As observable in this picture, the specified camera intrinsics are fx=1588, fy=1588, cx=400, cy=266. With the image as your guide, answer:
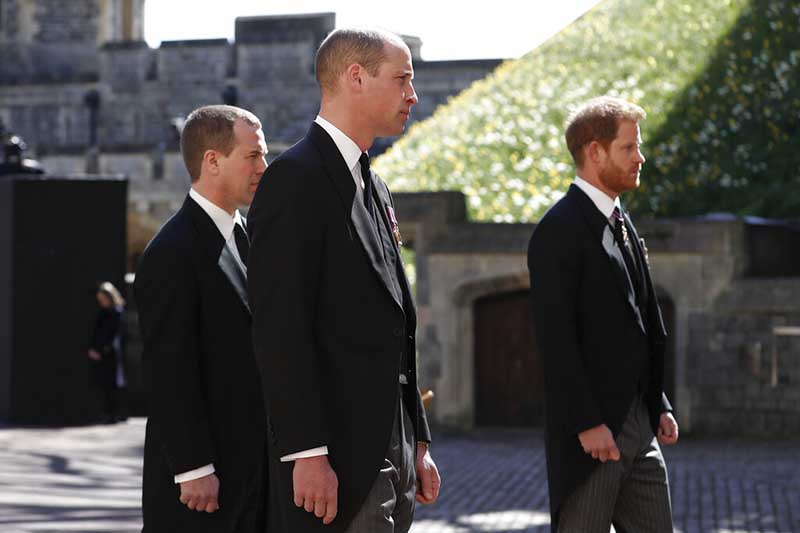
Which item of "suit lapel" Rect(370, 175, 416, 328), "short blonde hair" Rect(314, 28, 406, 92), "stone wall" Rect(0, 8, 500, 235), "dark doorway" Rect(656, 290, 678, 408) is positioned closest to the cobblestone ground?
"dark doorway" Rect(656, 290, 678, 408)

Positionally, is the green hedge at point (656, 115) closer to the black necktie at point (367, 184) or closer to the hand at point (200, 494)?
the hand at point (200, 494)

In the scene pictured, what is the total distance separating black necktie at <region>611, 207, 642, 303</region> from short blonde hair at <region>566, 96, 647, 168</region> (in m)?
0.20

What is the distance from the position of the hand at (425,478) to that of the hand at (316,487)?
0.43m

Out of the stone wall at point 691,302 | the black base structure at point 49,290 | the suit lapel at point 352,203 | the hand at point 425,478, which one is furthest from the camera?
the black base structure at point 49,290

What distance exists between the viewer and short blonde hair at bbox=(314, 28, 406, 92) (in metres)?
3.70

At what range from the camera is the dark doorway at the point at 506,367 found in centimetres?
1711

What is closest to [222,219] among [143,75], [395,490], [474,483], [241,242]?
[241,242]

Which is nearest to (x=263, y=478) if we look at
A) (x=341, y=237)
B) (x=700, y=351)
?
(x=341, y=237)

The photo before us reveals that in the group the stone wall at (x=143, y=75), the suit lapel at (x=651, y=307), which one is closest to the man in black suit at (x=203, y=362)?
the suit lapel at (x=651, y=307)

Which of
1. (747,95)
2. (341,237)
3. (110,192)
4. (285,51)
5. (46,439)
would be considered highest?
(285,51)

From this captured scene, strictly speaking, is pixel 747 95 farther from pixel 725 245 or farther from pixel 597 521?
pixel 597 521

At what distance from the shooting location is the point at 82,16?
4697cm

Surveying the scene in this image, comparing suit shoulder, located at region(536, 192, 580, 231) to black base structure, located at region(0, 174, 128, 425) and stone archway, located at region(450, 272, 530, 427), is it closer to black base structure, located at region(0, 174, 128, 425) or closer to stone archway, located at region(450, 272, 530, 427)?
stone archway, located at region(450, 272, 530, 427)

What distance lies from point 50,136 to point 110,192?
29794mm
